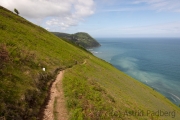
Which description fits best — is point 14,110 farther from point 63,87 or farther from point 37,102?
point 63,87

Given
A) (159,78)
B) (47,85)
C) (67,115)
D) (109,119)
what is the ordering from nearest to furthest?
1. (67,115)
2. (109,119)
3. (47,85)
4. (159,78)

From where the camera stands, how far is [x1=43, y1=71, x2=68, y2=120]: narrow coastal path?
44.6 feet

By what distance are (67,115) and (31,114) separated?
3.54 meters

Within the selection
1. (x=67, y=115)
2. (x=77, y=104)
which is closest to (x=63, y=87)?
(x=77, y=104)

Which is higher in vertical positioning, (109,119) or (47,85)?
(47,85)

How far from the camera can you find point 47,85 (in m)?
19.7

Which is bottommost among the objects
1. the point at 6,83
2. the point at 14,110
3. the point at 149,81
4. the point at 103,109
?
the point at 149,81

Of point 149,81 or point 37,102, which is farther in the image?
point 149,81

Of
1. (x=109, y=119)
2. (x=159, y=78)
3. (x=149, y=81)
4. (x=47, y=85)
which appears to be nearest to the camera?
(x=109, y=119)

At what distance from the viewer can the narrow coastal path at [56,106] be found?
44.6ft

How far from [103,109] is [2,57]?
13.5 m

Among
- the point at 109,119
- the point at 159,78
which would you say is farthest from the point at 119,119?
the point at 159,78

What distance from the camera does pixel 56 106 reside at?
15.2 meters

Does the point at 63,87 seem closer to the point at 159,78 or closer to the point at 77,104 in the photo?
the point at 77,104
